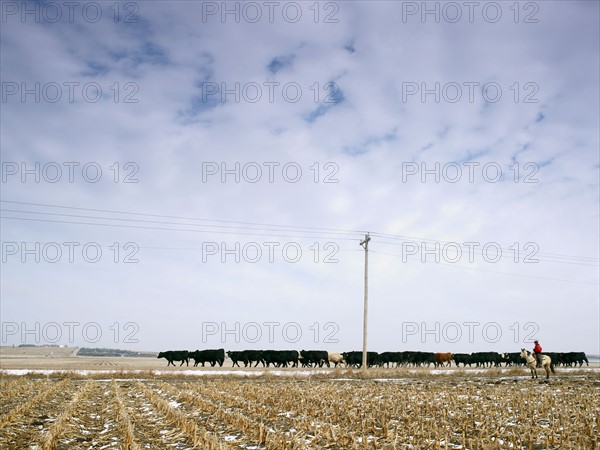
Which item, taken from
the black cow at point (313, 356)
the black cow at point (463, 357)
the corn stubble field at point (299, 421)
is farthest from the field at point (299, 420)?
the black cow at point (463, 357)

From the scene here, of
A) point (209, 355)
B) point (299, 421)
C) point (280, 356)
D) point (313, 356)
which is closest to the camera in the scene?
point (299, 421)

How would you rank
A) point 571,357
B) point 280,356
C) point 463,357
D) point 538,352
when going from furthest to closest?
point 463,357 < point 571,357 < point 280,356 < point 538,352

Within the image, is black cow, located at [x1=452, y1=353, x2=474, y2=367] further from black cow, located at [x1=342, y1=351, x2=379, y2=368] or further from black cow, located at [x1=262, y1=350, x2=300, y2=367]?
black cow, located at [x1=262, y1=350, x2=300, y2=367]

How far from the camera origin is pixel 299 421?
462 inches

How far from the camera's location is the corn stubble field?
9414 mm

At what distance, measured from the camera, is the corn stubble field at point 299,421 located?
9.41 m

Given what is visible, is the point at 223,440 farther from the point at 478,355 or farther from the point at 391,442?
the point at 478,355

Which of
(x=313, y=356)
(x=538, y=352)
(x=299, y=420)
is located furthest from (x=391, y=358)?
(x=299, y=420)

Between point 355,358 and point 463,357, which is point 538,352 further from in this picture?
point 463,357


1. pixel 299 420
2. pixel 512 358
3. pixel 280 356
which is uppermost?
pixel 299 420

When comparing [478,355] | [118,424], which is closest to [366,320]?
[118,424]

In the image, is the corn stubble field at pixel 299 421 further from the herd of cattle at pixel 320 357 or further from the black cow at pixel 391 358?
the black cow at pixel 391 358

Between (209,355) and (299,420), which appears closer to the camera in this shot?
(299,420)

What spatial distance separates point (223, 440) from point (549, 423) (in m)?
7.63
